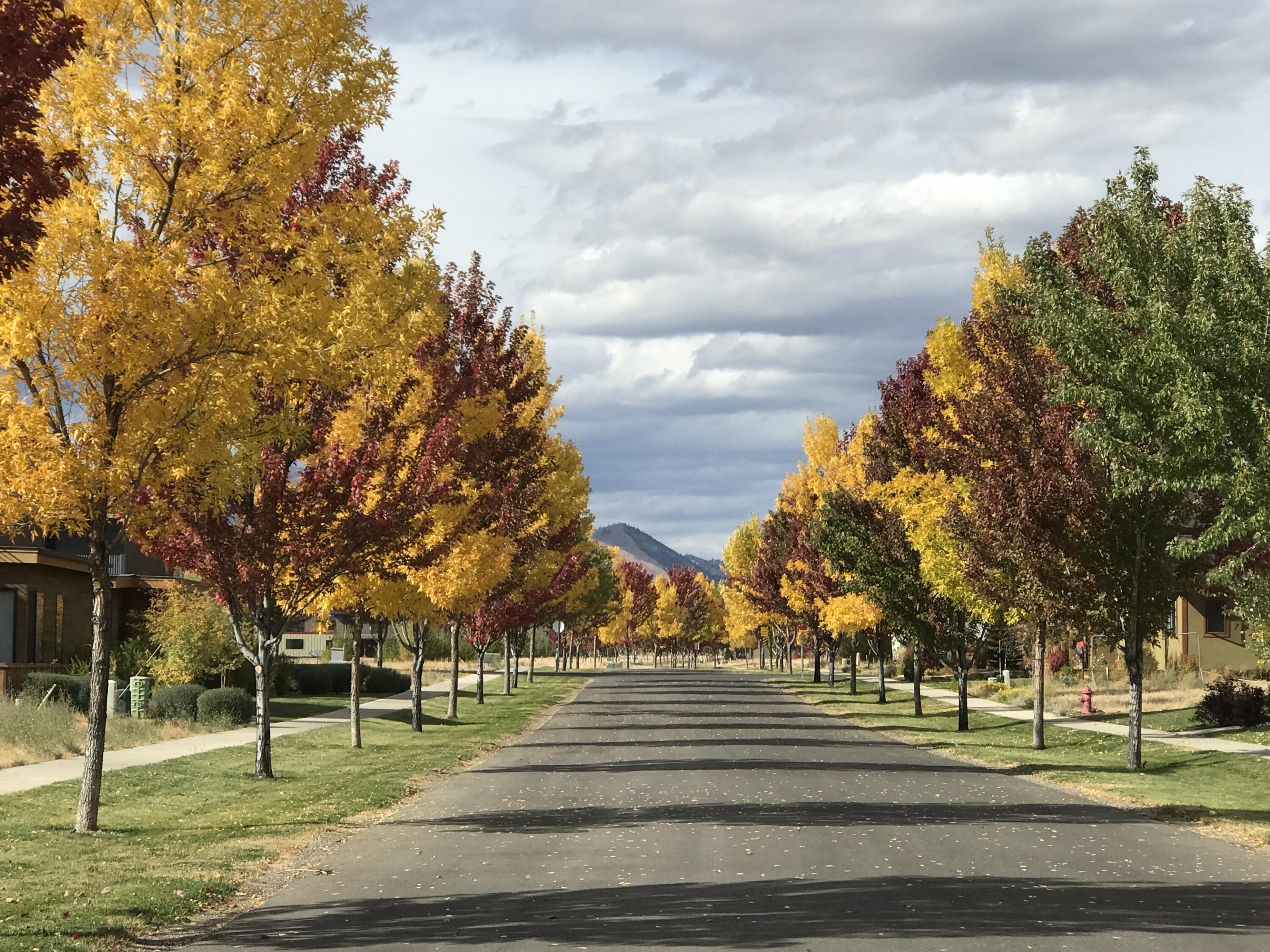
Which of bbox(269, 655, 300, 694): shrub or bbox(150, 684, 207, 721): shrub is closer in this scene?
bbox(150, 684, 207, 721): shrub

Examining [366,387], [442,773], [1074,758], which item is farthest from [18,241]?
[1074,758]

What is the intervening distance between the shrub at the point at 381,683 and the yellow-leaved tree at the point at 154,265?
33.5 meters

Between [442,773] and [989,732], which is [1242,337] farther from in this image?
[989,732]

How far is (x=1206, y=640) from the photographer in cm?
4662

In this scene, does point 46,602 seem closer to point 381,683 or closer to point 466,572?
point 466,572

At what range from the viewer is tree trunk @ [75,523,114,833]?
14.3 m

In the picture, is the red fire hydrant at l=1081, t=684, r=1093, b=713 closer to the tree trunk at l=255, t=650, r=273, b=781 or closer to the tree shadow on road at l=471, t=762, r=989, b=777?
the tree shadow on road at l=471, t=762, r=989, b=777

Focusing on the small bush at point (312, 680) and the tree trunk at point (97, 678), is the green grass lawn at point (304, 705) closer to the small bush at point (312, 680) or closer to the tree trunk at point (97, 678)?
the small bush at point (312, 680)

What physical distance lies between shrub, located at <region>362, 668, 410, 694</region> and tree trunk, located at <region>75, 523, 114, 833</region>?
33.5 metres

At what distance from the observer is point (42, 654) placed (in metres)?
35.4

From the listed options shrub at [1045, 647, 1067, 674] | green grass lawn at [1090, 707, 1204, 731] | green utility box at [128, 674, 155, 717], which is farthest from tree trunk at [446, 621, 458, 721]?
shrub at [1045, 647, 1067, 674]

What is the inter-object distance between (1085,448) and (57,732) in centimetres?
1856

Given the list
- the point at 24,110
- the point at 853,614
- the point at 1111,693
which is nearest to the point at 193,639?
the point at 853,614

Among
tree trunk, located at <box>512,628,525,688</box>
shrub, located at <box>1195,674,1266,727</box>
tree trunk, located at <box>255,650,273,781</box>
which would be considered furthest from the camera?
tree trunk, located at <box>512,628,525,688</box>
